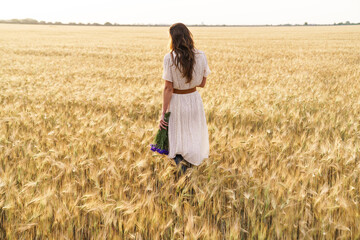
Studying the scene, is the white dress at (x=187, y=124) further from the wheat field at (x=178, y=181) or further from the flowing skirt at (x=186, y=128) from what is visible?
the wheat field at (x=178, y=181)

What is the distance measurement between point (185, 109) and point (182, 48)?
1.91 feet

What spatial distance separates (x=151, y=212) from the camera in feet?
6.29

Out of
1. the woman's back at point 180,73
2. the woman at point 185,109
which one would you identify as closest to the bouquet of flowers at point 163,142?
the woman at point 185,109

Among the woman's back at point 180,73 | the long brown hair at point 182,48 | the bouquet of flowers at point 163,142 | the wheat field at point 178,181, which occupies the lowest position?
the wheat field at point 178,181

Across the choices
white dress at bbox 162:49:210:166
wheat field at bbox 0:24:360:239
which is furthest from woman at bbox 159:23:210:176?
wheat field at bbox 0:24:360:239

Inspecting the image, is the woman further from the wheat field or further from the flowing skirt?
the wheat field

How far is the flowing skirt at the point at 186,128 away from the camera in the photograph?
284cm

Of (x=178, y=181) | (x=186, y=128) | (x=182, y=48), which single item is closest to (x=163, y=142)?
(x=186, y=128)

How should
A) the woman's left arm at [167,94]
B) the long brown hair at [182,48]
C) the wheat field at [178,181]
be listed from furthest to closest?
the woman's left arm at [167,94] → the long brown hair at [182,48] → the wheat field at [178,181]

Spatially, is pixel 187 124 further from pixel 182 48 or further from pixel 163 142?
pixel 182 48

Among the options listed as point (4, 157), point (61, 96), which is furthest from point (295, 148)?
point (61, 96)

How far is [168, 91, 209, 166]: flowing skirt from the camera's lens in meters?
2.84

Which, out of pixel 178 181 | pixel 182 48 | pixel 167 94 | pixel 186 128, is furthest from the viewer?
pixel 186 128

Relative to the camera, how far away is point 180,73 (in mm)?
2701
